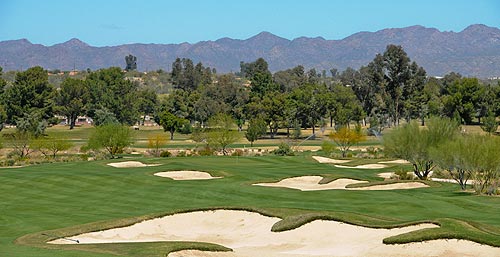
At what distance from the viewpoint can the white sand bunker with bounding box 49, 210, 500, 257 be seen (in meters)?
23.2

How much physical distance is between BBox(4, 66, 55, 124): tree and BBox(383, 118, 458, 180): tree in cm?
7944

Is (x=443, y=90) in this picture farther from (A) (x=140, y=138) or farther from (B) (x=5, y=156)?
(B) (x=5, y=156)

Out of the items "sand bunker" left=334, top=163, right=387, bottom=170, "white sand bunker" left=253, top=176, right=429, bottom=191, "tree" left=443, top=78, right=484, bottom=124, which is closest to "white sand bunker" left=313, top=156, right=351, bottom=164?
"sand bunker" left=334, top=163, right=387, bottom=170

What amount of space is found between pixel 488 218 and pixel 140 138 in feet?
313

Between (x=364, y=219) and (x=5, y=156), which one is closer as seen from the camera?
(x=364, y=219)

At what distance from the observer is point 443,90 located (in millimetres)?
153375

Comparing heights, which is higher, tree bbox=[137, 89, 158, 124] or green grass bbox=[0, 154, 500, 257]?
tree bbox=[137, 89, 158, 124]

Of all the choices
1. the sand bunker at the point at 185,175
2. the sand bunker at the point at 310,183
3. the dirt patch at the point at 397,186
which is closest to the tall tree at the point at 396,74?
the sand bunker at the point at 185,175

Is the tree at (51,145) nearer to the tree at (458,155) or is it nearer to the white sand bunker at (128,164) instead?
the white sand bunker at (128,164)

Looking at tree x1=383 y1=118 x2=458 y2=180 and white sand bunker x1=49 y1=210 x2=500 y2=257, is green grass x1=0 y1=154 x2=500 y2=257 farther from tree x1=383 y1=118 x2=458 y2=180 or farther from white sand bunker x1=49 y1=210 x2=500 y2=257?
tree x1=383 y1=118 x2=458 y2=180

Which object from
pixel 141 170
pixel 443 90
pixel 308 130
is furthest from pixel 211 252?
pixel 443 90

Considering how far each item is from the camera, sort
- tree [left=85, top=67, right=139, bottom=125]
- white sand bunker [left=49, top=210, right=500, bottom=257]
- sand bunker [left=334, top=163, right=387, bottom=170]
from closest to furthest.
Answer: white sand bunker [left=49, top=210, right=500, bottom=257]
sand bunker [left=334, top=163, right=387, bottom=170]
tree [left=85, top=67, right=139, bottom=125]

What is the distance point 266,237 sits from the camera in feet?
90.7

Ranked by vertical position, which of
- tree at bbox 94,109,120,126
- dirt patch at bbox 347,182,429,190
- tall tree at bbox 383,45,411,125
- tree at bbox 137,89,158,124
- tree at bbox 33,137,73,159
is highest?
tall tree at bbox 383,45,411,125
